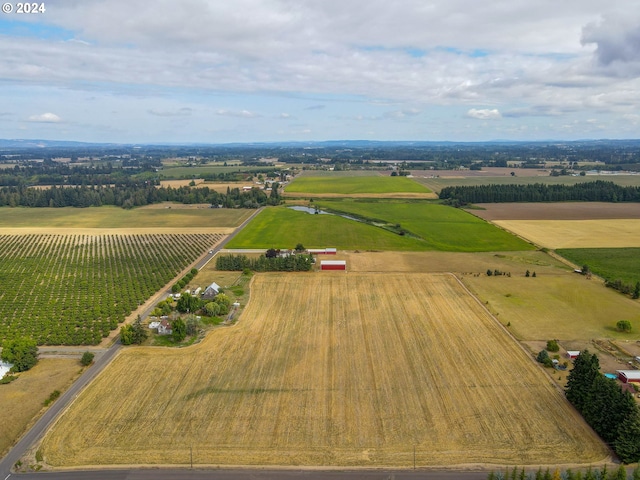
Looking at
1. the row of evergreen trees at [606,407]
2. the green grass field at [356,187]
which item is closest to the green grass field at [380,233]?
the green grass field at [356,187]

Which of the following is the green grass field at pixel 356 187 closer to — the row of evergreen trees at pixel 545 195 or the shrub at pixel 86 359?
the row of evergreen trees at pixel 545 195

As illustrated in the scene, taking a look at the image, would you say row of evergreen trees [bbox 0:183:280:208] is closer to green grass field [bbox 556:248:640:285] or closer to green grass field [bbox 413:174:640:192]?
green grass field [bbox 413:174:640:192]

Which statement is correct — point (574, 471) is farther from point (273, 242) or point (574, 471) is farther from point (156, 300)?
point (273, 242)

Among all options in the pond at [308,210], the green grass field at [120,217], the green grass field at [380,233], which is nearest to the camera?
the green grass field at [380,233]

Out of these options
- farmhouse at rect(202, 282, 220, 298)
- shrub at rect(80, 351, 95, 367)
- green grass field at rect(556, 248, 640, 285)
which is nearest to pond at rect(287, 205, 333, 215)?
green grass field at rect(556, 248, 640, 285)

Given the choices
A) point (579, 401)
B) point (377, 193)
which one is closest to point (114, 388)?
point (579, 401)

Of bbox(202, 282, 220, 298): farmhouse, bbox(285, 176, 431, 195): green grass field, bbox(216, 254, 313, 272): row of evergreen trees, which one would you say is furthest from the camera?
bbox(285, 176, 431, 195): green grass field
